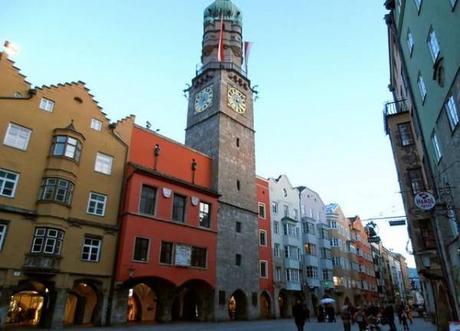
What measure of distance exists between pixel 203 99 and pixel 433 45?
28996 mm

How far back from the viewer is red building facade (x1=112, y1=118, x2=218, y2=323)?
76.9 feet

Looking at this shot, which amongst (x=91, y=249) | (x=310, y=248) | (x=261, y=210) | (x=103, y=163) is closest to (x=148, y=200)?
(x=103, y=163)

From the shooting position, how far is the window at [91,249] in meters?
21.8

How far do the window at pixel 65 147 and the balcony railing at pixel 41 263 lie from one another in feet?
21.5

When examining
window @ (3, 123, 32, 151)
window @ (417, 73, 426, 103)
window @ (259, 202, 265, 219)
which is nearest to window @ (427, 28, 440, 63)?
window @ (417, 73, 426, 103)

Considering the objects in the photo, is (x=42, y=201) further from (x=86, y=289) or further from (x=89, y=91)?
(x=89, y=91)

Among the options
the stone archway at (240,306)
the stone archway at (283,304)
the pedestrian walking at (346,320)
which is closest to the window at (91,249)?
the stone archway at (240,306)

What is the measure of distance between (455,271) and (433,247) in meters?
5.83

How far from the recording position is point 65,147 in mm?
22406

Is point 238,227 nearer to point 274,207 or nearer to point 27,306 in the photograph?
point 274,207

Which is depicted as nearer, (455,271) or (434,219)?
(455,271)

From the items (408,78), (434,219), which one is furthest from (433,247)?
(408,78)

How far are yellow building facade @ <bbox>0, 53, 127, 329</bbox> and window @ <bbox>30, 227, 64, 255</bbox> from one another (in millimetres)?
54

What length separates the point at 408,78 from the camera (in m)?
19.1
